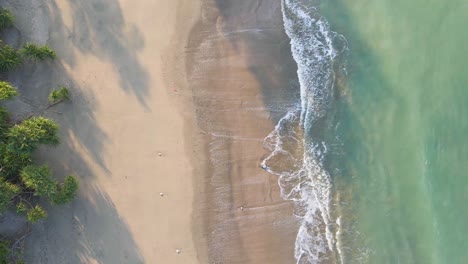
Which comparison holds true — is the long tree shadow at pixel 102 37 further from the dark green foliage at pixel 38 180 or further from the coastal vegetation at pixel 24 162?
the dark green foliage at pixel 38 180

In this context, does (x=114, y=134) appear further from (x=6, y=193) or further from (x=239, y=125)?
(x=239, y=125)

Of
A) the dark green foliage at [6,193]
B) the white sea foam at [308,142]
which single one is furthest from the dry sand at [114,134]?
the white sea foam at [308,142]

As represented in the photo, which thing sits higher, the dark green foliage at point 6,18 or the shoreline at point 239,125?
the dark green foliage at point 6,18

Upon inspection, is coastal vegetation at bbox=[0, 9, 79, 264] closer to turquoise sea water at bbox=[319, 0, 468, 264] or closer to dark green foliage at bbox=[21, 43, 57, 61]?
dark green foliage at bbox=[21, 43, 57, 61]

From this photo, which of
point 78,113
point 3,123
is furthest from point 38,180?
point 78,113

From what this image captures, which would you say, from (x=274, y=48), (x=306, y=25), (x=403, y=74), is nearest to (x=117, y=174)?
(x=274, y=48)

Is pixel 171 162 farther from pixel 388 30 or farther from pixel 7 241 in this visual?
pixel 388 30

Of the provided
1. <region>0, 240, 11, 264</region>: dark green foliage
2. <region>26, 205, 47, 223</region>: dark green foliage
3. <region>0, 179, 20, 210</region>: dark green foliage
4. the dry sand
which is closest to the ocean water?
the dry sand
